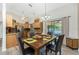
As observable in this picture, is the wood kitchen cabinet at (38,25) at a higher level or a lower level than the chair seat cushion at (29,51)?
higher

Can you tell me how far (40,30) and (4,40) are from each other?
0.72m

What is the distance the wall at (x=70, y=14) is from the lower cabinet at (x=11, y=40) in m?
0.83

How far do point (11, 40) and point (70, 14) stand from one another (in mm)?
1240

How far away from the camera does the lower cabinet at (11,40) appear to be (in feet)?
7.45

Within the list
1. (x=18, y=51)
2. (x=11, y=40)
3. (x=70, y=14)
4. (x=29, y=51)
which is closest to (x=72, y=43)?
(x=70, y=14)

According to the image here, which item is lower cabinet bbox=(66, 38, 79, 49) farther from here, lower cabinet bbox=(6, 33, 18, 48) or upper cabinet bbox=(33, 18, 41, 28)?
lower cabinet bbox=(6, 33, 18, 48)

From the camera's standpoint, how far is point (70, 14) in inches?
90.5

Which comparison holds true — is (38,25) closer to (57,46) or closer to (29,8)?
(29,8)

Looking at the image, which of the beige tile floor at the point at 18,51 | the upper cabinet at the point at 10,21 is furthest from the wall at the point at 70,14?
the upper cabinet at the point at 10,21

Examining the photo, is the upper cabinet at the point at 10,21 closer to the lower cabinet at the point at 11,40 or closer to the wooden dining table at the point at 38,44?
the lower cabinet at the point at 11,40

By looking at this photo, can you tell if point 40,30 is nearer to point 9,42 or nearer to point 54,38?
point 54,38

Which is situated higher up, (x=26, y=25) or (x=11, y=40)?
(x=26, y=25)

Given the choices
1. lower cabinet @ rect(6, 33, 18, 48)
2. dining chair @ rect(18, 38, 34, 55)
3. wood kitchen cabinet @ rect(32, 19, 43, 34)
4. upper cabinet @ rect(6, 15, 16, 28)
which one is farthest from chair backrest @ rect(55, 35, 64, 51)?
upper cabinet @ rect(6, 15, 16, 28)

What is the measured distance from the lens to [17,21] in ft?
7.44
